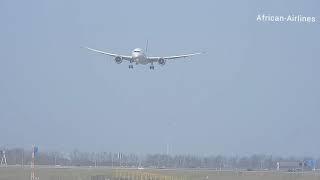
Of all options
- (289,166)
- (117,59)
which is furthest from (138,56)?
(289,166)

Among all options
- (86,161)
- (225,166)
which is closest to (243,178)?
(225,166)

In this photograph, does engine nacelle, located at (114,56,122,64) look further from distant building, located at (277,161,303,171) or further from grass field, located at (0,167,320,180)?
distant building, located at (277,161,303,171)

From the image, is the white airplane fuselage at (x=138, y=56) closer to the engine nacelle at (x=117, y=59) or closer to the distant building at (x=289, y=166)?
the engine nacelle at (x=117, y=59)

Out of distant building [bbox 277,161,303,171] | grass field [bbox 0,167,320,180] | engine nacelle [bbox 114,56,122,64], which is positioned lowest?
grass field [bbox 0,167,320,180]

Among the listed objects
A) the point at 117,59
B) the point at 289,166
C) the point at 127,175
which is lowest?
the point at 127,175

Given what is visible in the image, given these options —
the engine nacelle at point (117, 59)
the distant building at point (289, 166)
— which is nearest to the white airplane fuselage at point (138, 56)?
the engine nacelle at point (117, 59)

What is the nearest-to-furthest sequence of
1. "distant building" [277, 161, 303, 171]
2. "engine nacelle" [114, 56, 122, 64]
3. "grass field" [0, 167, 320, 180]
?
"grass field" [0, 167, 320, 180]
"engine nacelle" [114, 56, 122, 64]
"distant building" [277, 161, 303, 171]

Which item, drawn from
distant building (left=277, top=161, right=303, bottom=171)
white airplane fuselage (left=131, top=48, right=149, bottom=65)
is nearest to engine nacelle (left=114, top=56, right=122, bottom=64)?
white airplane fuselage (left=131, top=48, right=149, bottom=65)

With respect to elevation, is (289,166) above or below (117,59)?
below

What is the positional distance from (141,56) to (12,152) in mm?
49524

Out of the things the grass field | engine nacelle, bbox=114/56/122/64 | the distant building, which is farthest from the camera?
the distant building

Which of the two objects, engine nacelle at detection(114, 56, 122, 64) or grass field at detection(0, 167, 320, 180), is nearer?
grass field at detection(0, 167, 320, 180)

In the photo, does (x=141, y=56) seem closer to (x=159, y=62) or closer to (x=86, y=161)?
(x=159, y=62)

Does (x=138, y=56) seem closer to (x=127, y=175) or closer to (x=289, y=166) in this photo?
(x=127, y=175)
